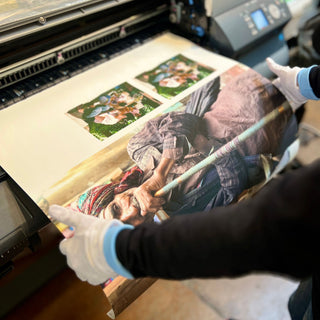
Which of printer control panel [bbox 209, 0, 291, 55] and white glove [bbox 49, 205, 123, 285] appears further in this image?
printer control panel [bbox 209, 0, 291, 55]

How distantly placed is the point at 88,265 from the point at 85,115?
0.44 meters

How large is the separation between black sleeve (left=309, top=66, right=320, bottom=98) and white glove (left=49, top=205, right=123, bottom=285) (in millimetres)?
689

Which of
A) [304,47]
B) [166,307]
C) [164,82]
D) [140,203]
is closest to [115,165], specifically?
[140,203]

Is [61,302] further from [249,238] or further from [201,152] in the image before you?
[249,238]

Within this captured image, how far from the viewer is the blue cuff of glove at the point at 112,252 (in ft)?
1.90

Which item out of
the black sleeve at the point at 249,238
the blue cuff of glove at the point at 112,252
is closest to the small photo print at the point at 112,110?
the blue cuff of glove at the point at 112,252

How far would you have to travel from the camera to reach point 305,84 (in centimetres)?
95

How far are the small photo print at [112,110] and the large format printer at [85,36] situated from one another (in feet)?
0.50

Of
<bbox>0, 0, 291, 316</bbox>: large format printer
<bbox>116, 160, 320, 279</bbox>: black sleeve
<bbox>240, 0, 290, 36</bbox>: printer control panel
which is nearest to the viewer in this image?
<bbox>116, 160, 320, 279</bbox>: black sleeve

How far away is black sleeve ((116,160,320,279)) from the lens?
434 mm

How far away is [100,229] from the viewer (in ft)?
2.03

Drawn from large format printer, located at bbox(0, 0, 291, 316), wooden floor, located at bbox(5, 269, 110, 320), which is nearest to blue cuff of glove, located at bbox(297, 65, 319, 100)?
large format printer, located at bbox(0, 0, 291, 316)

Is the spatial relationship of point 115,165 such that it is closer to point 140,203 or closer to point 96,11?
point 140,203

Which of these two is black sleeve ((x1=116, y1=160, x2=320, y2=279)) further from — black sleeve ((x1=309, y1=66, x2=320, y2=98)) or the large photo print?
black sleeve ((x1=309, y1=66, x2=320, y2=98))
